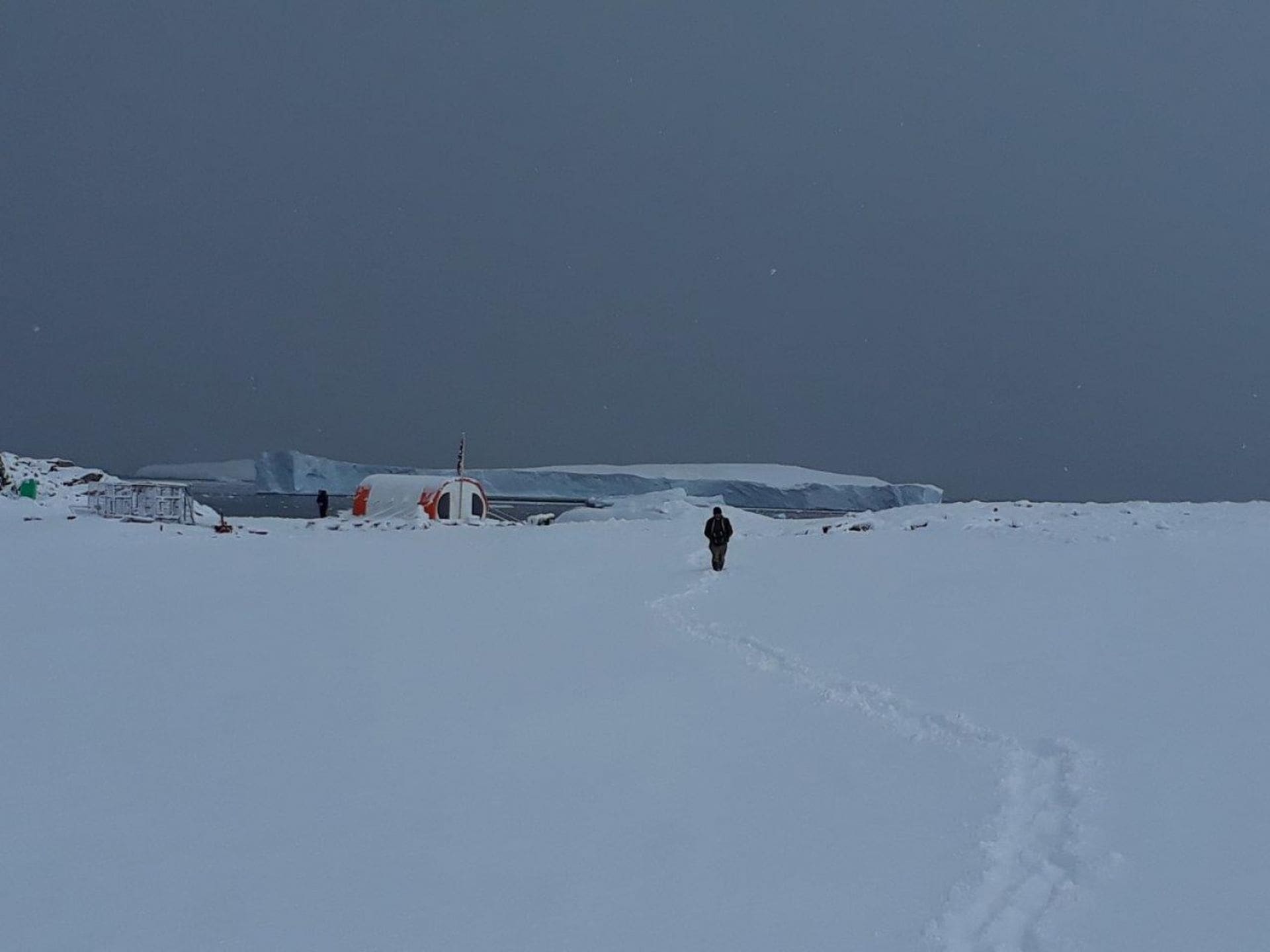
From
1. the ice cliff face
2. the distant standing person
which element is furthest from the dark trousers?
the ice cliff face

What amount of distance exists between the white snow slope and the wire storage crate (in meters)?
12.2

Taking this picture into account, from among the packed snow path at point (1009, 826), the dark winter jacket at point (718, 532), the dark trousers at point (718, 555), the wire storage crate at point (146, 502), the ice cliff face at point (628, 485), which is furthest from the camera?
the ice cliff face at point (628, 485)

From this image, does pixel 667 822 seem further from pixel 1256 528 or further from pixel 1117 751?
pixel 1256 528

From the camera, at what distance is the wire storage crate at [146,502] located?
23453 mm

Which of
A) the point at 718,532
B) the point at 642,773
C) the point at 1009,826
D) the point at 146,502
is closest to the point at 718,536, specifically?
the point at 718,532

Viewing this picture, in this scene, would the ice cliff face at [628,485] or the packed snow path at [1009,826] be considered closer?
the packed snow path at [1009,826]

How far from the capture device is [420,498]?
28.2 metres

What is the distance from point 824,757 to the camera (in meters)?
5.58

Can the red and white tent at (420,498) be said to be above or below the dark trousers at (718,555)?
above

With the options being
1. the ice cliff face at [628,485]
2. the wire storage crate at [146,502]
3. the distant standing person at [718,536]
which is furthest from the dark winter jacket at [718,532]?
the ice cliff face at [628,485]

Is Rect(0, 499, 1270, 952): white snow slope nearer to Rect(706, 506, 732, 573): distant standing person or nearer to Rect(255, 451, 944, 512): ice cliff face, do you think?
Rect(706, 506, 732, 573): distant standing person

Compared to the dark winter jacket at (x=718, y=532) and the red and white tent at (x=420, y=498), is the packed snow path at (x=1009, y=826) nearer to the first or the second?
the dark winter jacket at (x=718, y=532)

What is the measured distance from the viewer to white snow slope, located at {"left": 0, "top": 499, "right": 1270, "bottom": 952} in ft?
12.3

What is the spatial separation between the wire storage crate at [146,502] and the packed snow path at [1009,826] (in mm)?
19413
